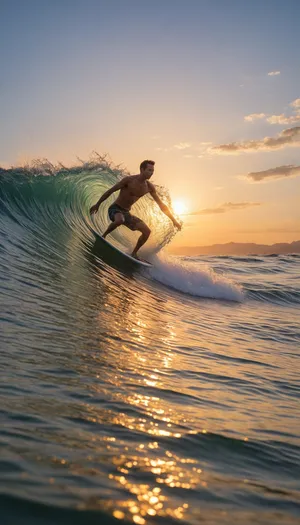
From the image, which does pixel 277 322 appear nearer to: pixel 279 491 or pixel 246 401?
pixel 246 401

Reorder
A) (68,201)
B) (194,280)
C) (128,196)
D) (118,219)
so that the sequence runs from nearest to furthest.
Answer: (118,219), (128,196), (194,280), (68,201)

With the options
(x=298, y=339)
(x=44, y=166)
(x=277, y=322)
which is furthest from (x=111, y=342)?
(x=44, y=166)

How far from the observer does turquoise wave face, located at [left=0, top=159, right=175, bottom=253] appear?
1160 centimetres

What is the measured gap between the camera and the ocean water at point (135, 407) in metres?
1.72

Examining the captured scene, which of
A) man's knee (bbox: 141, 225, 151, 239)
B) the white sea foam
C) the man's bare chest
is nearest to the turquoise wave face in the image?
the white sea foam

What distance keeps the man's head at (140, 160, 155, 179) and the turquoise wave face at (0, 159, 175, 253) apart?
2.48 meters

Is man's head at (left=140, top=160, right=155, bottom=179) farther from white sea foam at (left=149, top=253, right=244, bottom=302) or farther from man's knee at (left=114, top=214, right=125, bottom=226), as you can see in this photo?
white sea foam at (left=149, top=253, right=244, bottom=302)

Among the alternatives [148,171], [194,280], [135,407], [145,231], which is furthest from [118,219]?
[135,407]

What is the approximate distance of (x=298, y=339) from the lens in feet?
22.0

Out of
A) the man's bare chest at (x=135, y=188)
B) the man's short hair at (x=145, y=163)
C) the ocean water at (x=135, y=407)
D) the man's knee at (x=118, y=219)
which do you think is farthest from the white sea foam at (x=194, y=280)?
the man's short hair at (x=145, y=163)

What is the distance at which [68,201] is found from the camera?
44.2 ft

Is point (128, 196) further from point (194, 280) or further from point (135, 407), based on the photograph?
point (135, 407)

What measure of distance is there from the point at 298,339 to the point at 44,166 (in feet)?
31.3

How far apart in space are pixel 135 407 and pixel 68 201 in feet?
37.2
